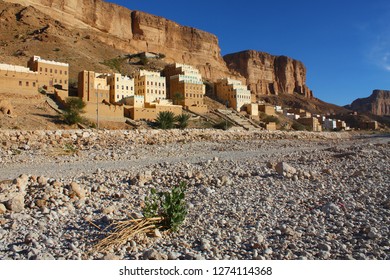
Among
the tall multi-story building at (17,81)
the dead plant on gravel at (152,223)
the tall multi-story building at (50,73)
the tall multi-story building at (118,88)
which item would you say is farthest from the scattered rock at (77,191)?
the tall multi-story building at (118,88)

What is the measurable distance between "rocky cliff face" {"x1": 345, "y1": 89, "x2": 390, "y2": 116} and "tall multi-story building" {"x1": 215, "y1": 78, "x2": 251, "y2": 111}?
12792cm

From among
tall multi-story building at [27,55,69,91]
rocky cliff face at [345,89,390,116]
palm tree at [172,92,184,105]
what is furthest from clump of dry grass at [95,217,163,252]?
rocky cliff face at [345,89,390,116]

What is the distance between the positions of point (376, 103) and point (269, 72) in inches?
2871

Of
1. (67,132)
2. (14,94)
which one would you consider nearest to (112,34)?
(14,94)

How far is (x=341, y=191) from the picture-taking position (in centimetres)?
752

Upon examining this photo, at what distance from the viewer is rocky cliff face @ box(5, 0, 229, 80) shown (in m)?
78.0

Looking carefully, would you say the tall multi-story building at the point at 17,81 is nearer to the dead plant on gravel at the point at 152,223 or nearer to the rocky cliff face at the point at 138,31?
the dead plant on gravel at the point at 152,223

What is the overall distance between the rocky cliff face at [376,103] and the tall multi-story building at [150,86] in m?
146

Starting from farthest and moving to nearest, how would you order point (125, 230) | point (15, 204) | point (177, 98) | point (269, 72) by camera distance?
point (269, 72)
point (177, 98)
point (15, 204)
point (125, 230)

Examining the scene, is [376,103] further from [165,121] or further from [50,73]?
[50,73]

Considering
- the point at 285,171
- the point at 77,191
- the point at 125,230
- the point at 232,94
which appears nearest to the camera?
the point at 125,230

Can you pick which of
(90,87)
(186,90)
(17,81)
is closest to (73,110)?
(17,81)

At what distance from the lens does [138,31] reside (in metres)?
94.1
